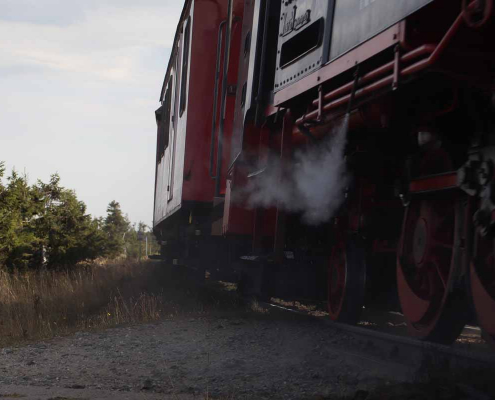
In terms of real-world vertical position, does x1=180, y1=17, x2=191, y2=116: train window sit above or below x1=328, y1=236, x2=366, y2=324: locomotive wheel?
above

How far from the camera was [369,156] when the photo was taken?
4.71 metres

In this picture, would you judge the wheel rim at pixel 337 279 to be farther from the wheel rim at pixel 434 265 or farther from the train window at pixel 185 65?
the train window at pixel 185 65

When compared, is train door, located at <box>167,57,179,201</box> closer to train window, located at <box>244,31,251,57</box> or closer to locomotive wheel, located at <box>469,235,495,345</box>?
train window, located at <box>244,31,251,57</box>

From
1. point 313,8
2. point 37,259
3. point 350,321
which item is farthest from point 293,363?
point 37,259

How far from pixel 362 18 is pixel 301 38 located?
108 cm

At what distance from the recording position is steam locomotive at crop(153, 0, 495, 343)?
3.26 metres

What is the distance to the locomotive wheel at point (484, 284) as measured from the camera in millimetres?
3598

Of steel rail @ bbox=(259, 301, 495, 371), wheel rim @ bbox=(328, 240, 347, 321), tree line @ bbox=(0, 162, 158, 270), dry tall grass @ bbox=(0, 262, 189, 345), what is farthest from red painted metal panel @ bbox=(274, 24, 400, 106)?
tree line @ bbox=(0, 162, 158, 270)

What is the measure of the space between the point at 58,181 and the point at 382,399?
751 inches

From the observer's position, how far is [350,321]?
5668 millimetres

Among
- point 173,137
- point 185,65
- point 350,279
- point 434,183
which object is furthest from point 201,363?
point 173,137

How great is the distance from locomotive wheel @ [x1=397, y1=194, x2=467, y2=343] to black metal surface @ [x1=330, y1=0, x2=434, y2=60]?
1180 mm

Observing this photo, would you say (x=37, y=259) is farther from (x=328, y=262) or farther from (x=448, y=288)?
(x=448, y=288)

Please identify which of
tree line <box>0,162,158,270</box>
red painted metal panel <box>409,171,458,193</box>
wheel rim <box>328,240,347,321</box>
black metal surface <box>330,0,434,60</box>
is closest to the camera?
black metal surface <box>330,0,434,60</box>
